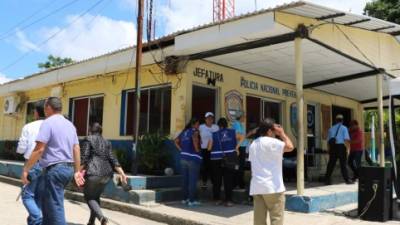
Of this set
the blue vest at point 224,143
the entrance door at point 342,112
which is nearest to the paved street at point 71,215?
the blue vest at point 224,143

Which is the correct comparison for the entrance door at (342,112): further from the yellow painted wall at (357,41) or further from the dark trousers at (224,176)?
the dark trousers at (224,176)

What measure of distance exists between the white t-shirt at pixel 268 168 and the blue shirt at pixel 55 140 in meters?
2.16

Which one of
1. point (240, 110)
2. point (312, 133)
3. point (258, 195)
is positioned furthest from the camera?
point (312, 133)

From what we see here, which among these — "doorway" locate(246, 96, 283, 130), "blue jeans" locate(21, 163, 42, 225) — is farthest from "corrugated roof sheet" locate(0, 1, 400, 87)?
"blue jeans" locate(21, 163, 42, 225)

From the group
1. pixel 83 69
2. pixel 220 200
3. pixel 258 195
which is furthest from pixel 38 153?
pixel 83 69

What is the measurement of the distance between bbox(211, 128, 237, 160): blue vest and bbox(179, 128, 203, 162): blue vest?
0.36 meters

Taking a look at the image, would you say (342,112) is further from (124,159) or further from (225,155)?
(225,155)

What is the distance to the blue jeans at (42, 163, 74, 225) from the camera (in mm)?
4641

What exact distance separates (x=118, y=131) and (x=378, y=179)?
706 centimetres

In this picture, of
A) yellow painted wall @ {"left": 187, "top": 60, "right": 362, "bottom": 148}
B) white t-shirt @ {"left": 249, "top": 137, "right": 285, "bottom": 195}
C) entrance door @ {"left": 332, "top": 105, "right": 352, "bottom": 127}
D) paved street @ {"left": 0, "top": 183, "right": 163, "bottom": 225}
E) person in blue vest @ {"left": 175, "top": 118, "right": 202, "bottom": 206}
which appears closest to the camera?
white t-shirt @ {"left": 249, "top": 137, "right": 285, "bottom": 195}

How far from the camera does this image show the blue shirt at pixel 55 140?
4.73 metres

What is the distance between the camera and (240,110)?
37.8ft

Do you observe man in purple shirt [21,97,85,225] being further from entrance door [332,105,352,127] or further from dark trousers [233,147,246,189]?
entrance door [332,105,352,127]

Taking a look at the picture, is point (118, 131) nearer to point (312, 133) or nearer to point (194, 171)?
point (194, 171)
